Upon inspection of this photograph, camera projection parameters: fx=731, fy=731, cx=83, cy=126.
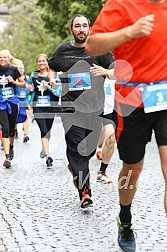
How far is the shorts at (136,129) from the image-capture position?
5.02 metres

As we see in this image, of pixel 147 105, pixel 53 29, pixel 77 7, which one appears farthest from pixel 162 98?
pixel 53 29

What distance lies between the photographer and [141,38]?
189 inches

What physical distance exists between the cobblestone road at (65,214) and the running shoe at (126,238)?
0.16 metres

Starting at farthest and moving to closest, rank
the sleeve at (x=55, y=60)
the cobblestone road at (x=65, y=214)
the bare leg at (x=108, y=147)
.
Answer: the bare leg at (x=108, y=147)
the sleeve at (x=55, y=60)
the cobblestone road at (x=65, y=214)

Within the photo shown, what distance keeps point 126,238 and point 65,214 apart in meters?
1.80

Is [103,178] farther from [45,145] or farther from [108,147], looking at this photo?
[45,145]

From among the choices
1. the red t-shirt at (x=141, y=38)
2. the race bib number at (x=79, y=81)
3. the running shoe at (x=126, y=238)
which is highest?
the red t-shirt at (x=141, y=38)

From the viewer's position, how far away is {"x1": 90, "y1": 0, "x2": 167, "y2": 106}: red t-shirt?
4.79m

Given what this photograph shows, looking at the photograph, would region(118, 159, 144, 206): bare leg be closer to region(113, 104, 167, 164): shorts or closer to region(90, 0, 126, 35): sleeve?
region(113, 104, 167, 164): shorts

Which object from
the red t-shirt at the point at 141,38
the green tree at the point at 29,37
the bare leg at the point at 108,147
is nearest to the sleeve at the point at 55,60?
the bare leg at the point at 108,147

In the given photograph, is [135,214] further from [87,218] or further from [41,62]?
[41,62]

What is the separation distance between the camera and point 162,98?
494cm

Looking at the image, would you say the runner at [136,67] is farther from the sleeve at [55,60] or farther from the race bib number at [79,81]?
the sleeve at [55,60]

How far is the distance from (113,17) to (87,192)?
9.54 ft
